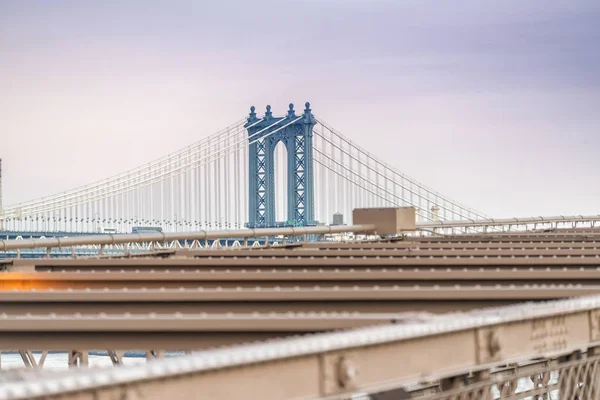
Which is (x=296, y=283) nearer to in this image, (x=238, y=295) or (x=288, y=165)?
(x=238, y=295)

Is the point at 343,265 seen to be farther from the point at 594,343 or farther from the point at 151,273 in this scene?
the point at 594,343

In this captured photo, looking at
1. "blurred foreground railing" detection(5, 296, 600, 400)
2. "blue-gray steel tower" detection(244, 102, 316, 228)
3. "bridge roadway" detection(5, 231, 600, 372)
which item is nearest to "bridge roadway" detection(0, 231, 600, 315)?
"bridge roadway" detection(5, 231, 600, 372)

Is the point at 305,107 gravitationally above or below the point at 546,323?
above

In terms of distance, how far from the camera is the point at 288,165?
82625mm

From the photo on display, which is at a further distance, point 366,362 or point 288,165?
point 288,165

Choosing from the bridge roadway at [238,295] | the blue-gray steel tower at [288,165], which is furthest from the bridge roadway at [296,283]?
the blue-gray steel tower at [288,165]

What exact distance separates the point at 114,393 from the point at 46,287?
7.03 m

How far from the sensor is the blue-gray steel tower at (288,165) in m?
81.7

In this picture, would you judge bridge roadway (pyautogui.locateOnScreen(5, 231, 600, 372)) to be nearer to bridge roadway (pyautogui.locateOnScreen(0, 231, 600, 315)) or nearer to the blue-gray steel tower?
bridge roadway (pyautogui.locateOnScreen(0, 231, 600, 315))

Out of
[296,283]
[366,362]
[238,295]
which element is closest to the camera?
[366,362]

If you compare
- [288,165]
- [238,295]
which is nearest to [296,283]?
[238,295]

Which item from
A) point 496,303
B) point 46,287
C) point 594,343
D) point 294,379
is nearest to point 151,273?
point 46,287

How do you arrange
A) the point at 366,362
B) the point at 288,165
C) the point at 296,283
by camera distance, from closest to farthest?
1. the point at 366,362
2. the point at 296,283
3. the point at 288,165

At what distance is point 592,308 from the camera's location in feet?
24.2
